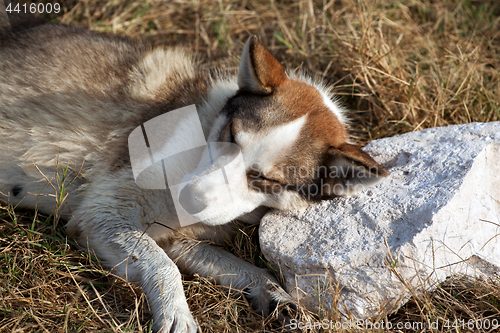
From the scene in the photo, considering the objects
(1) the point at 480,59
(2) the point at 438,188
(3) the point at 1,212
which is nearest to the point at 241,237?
(2) the point at 438,188

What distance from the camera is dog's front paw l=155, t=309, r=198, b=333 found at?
2.75m

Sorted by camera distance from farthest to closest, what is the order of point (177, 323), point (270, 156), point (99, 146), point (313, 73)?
point (313, 73) < point (99, 146) < point (270, 156) < point (177, 323)

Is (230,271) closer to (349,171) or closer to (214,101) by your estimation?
(349,171)

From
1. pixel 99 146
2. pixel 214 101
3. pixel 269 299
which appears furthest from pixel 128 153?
pixel 269 299

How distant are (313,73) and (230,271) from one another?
2.76 m

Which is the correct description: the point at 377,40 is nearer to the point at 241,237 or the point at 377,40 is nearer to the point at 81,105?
the point at 241,237

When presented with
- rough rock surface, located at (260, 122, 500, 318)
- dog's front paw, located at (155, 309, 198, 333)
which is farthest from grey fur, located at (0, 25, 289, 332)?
rough rock surface, located at (260, 122, 500, 318)

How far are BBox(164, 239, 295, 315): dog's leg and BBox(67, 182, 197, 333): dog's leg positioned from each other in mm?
291

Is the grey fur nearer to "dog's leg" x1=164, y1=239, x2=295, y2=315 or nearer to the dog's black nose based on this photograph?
"dog's leg" x1=164, y1=239, x2=295, y2=315

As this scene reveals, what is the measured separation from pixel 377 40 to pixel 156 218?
3.19 metres

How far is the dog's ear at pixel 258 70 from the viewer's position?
3.05 metres

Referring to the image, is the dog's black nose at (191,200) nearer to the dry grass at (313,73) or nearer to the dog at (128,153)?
the dog at (128,153)

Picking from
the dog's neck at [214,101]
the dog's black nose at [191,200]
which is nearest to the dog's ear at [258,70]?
the dog's neck at [214,101]

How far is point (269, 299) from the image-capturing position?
3045mm
